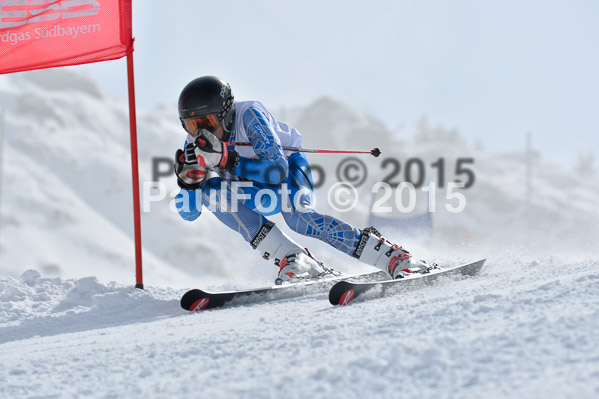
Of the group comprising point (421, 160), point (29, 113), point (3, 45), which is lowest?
point (3, 45)

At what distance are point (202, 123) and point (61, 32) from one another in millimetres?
2012

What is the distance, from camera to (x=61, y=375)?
246 centimetres

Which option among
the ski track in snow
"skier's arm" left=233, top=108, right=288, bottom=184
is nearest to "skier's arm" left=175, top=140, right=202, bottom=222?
"skier's arm" left=233, top=108, right=288, bottom=184

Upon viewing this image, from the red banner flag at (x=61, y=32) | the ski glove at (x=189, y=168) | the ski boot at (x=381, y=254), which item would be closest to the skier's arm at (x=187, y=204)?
the ski glove at (x=189, y=168)

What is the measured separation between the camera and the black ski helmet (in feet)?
13.2

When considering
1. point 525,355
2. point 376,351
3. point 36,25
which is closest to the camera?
point 525,355

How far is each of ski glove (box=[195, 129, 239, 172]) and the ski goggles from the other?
0.21m

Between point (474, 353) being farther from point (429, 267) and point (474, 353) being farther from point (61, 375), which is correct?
point (429, 267)

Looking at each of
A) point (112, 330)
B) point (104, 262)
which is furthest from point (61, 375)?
point (104, 262)

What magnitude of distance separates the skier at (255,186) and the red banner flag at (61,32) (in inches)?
57.3

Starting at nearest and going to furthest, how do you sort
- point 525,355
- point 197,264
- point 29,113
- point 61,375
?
point 525,355 → point 61,375 → point 197,264 → point 29,113

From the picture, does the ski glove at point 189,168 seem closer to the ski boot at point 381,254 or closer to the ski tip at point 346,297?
the ski boot at point 381,254

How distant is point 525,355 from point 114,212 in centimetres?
6399

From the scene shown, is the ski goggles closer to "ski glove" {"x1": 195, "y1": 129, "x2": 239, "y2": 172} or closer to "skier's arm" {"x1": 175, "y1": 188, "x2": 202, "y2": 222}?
"ski glove" {"x1": 195, "y1": 129, "x2": 239, "y2": 172}
